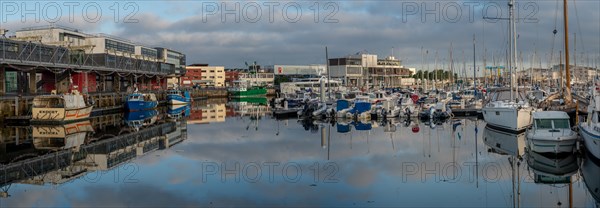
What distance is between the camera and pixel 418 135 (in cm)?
3322

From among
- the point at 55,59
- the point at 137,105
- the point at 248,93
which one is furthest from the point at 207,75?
the point at 55,59

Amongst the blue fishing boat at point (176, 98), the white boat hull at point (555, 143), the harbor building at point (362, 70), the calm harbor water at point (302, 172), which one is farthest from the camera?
the harbor building at point (362, 70)

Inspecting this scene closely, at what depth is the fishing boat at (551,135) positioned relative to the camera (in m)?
21.8

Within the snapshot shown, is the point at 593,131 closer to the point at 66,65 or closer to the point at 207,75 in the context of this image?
the point at 66,65

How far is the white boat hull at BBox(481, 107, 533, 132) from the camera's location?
31.0 m

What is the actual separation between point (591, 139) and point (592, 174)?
206 centimetres

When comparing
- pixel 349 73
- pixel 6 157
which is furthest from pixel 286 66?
pixel 6 157

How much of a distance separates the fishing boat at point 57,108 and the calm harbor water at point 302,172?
6.38 meters

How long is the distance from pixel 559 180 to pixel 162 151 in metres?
17.7

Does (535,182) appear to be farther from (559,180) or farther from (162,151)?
(162,151)

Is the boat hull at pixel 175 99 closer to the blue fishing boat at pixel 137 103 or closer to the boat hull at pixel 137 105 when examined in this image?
the blue fishing boat at pixel 137 103

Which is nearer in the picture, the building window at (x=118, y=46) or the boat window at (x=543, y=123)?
the boat window at (x=543, y=123)

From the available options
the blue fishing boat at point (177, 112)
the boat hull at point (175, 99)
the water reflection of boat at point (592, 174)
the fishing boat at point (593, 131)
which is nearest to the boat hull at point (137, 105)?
the blue fishing boat at point (177, 112)

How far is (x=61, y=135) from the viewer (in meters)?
33.1
